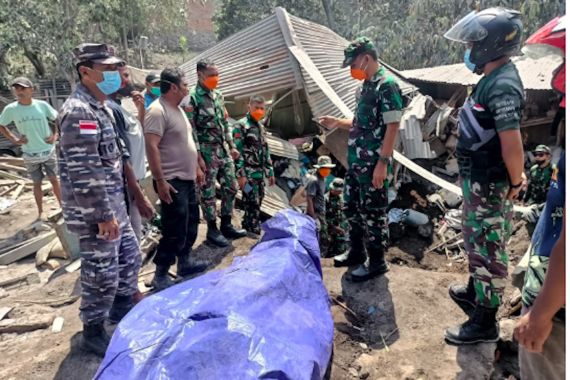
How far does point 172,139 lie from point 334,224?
316 centimetres

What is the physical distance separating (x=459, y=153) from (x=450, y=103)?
8847 mm

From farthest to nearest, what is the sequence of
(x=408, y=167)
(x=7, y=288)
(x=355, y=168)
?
(x=408, y=167), (x=7, y=288), (x=355, y=168)

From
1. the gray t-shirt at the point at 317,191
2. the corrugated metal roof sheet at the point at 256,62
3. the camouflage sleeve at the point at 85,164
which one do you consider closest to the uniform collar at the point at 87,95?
the camouflage sleeve at the point at 85,164

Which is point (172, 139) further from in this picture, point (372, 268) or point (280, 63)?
point (280, 63)

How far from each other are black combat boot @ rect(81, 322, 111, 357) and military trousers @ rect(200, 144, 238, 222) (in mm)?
2020

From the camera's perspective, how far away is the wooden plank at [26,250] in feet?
15.9

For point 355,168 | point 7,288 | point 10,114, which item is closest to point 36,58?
point 10,114

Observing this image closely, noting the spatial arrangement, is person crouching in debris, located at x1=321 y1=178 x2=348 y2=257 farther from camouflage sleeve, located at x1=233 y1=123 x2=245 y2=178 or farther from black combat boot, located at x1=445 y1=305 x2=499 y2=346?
black combat boot, located at x1=445 y1=305 x2=499 y2=346

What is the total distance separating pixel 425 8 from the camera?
1667cm

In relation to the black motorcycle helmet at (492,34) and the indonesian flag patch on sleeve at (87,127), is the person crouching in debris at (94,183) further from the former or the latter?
the black motorcycle helmet at (492,34)

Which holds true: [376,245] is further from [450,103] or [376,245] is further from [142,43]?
[142,43]

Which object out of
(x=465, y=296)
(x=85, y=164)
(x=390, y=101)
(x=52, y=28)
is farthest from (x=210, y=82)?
(x=52, y=28)

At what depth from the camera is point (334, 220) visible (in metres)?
5.96

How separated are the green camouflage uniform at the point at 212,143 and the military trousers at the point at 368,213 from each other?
1616 millimetres
